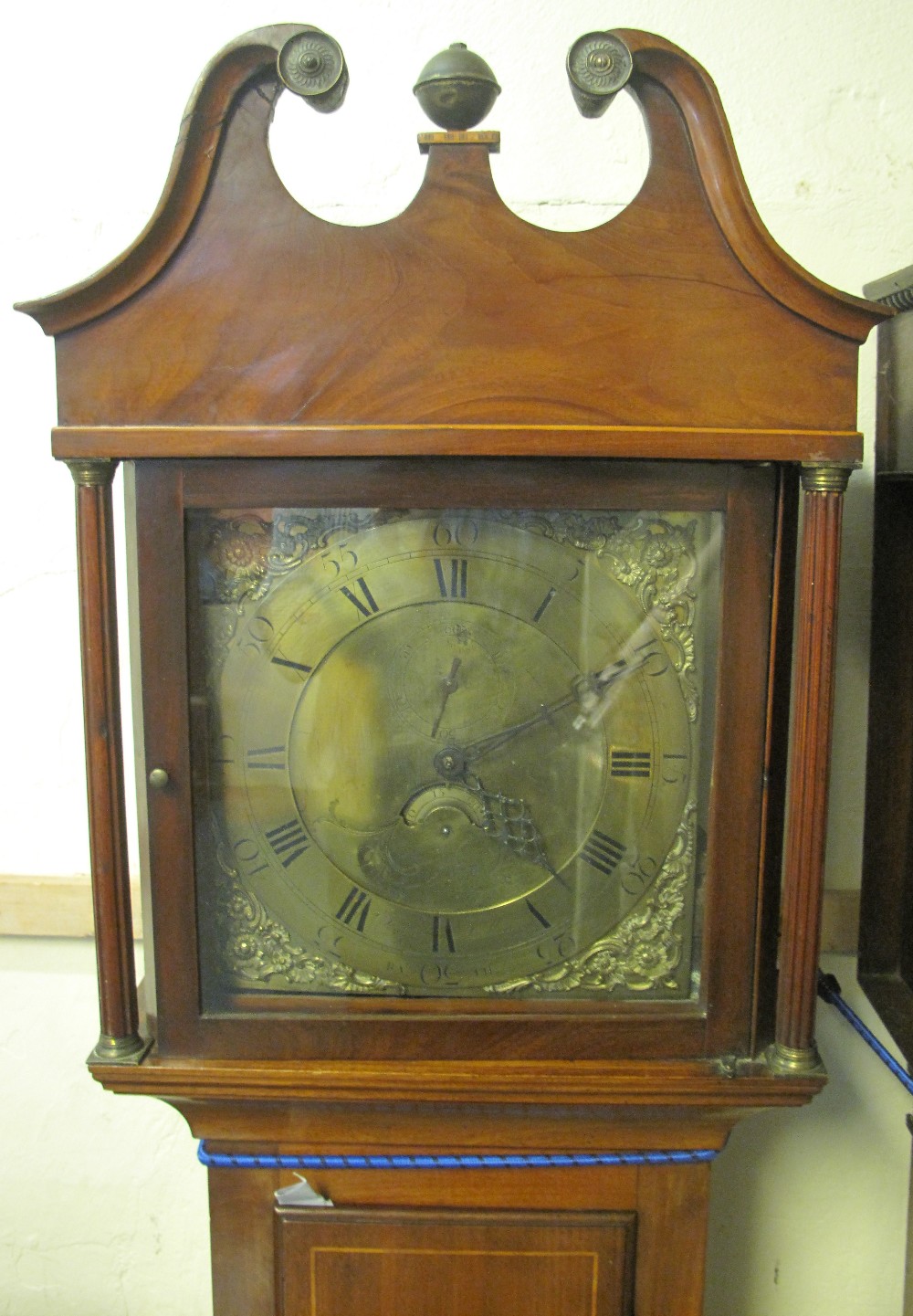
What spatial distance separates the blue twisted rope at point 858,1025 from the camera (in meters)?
1.11

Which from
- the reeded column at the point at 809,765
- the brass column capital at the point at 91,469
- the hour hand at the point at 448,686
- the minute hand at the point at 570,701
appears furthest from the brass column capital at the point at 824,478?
the brass column capital at the point at 91,469

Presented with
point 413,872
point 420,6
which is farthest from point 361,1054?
point 420,6

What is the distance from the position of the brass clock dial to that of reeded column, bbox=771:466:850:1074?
85 millimetres

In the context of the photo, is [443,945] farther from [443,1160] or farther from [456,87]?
[456,87]

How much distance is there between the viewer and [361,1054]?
0.93 m

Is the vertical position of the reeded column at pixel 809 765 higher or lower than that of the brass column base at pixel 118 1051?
higher

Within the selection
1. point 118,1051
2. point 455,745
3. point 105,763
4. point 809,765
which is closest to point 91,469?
point 105,763

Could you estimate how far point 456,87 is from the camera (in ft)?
2.67

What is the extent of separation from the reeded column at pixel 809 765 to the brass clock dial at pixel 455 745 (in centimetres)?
8

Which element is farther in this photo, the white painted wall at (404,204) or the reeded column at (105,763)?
the white painted wall at (404,204)

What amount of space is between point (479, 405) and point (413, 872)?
0.40 meters

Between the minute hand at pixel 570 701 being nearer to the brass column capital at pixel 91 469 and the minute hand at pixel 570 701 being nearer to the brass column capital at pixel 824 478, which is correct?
the brass column capital at pixel 824 478

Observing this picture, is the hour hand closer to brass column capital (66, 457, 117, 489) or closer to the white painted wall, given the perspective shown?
brass column capital (66, 457, 117, 489)

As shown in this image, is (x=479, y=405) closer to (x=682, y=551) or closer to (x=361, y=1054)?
(x=682, y=551)
